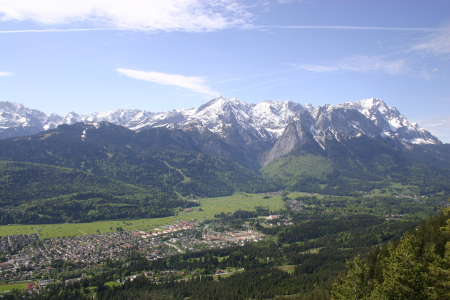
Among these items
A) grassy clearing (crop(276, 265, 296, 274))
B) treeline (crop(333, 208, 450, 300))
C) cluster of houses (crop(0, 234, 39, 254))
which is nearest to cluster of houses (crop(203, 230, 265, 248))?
grassy clearing (crop(276, 265, 296, 274))

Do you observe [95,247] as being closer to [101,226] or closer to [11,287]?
[11,287]

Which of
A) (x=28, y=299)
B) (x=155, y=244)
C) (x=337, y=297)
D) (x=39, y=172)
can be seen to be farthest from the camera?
(x=39, y=172)

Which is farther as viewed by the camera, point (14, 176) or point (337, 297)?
point (14, 176)

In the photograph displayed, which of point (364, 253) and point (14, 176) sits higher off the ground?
point (14, 176)

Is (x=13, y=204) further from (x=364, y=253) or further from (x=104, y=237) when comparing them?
(x=364, y=253)

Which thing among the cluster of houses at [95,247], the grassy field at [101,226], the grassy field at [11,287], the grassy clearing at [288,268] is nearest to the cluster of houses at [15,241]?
the cluster of houses at [95,247]

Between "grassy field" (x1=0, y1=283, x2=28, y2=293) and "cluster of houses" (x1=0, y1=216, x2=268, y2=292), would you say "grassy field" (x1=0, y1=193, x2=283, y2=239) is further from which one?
"grassy field" (x1=0, y1=283, x2=28, y2=293)

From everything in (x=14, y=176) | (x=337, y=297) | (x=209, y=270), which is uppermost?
(x=14, y=176)

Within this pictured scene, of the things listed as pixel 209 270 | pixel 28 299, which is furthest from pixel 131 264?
pixel 28 299

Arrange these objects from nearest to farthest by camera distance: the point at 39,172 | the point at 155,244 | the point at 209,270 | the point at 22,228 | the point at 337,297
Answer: the point at 337,297 < the point at 209,270 < the point at 155,244 < the point at 22,228 < the point at 39,172

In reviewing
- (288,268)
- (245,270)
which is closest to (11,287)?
(245,270)

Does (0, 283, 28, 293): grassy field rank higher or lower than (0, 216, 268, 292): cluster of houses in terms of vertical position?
lower
